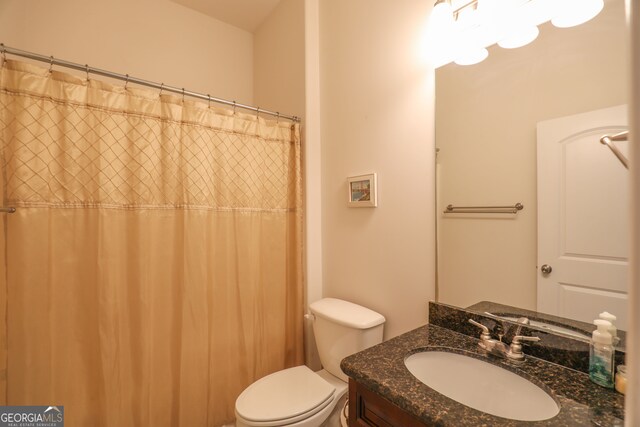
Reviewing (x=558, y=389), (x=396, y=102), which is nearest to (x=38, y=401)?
(x=558, y=389)

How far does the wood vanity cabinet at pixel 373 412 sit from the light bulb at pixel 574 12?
1.25 m

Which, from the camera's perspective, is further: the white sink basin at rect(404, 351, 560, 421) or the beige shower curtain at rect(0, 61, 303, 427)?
the beige shower curtain at rect(0, 61, 303, 427)

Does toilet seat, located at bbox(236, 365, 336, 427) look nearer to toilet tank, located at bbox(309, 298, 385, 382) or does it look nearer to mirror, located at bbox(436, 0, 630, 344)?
toilet tank, located at bbox(309, 298, 385, 382)

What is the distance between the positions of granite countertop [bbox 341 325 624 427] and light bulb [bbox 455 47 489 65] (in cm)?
107

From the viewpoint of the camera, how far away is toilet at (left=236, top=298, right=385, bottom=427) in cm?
114

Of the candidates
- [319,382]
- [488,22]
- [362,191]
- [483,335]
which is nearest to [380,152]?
[362,191]

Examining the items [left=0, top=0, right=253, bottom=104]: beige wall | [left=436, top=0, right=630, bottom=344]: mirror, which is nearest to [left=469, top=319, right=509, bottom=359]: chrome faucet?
[left=436, top=0, right=630, bottom=344]: mirror

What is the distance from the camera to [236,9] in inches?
81.1

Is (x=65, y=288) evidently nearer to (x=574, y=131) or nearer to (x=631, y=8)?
(x=631, y=8)

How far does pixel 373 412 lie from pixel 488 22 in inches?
54.4

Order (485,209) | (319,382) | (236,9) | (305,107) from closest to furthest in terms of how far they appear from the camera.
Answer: (485,209)
(319,382)
(305,107)
(236,9)

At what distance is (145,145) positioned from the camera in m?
1.31

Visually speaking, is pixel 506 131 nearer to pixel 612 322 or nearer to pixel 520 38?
pixel 520 38

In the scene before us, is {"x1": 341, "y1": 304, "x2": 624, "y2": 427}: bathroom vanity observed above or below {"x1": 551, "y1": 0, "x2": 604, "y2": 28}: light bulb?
below
